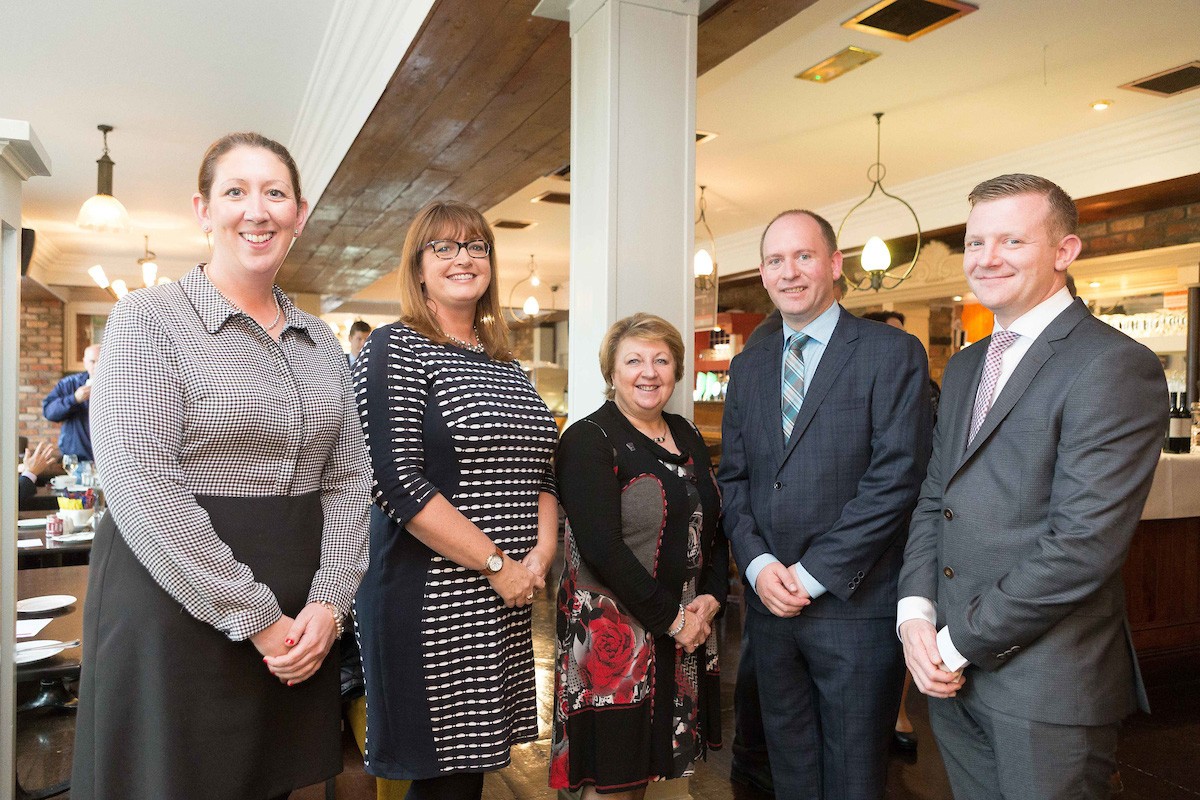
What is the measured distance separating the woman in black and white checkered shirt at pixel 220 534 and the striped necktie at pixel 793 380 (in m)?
1.10

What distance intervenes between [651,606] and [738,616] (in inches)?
138

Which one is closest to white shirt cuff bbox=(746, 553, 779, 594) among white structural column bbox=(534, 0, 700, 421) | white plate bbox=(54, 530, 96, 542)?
white structural column bbox=(534, 0, 700, 421)

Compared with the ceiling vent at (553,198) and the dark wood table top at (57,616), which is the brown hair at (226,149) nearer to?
the dark wood table top at (57,616)

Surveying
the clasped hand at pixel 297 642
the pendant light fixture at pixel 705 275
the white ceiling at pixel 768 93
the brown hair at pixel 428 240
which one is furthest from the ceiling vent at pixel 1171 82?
the clasped hand at pixel 297 642

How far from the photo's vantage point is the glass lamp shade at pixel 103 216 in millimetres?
5059

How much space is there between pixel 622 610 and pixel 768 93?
4.03 metres

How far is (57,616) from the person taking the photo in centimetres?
259

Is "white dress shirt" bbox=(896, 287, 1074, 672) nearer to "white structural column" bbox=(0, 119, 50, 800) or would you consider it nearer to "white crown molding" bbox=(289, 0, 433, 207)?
"white structural column" bbox=(0, 119, 50, 800)

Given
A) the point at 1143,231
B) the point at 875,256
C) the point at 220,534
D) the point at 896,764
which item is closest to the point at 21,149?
the point at 220,534

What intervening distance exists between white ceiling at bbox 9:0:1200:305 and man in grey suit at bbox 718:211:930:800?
201cm

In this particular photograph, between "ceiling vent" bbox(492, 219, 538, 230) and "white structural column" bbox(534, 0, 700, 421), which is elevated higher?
"ceiling vent" bbox(492, 219, 538, 230)

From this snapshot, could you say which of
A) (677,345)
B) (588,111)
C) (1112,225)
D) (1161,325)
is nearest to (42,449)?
(588,111)

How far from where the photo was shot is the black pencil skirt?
1357 millimetres

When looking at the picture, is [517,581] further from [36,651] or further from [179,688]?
[36,651]
